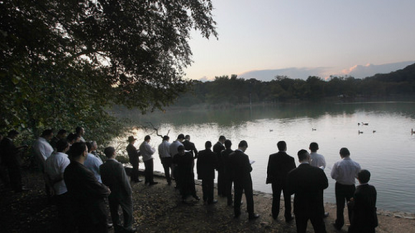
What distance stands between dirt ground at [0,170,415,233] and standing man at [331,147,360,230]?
359 mm

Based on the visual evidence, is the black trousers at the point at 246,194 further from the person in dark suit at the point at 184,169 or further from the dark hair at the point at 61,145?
the dark hair at the point at 61,145

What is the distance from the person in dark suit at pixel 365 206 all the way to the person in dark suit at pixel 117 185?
13.4 feet

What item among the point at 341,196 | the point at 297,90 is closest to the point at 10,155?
the point at 341,196

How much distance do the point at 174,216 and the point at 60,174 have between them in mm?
2662

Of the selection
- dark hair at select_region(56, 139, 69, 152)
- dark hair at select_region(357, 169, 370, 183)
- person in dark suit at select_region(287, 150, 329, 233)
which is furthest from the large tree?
dark hair at select_region(357, 169, 370, 183)

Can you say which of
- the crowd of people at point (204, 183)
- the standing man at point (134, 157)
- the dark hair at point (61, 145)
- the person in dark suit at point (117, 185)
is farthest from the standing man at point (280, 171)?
the standing man at point (134, 157)

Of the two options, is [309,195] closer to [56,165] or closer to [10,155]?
[56,165]

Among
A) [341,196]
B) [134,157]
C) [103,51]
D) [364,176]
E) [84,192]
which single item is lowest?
[341,196]

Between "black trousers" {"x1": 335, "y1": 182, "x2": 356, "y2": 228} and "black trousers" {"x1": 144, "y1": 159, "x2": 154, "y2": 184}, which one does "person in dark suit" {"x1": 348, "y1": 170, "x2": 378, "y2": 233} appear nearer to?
"black trousers" {"x1": 335, "y1": 182, "x2": 356, "y2": 228}

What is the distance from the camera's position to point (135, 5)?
6.16m

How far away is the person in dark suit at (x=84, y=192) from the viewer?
364 cm

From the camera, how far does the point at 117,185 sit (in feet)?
15.6

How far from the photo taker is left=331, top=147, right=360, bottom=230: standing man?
16.0 feet

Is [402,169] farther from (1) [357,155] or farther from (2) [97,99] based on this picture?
(2) [97,99]
